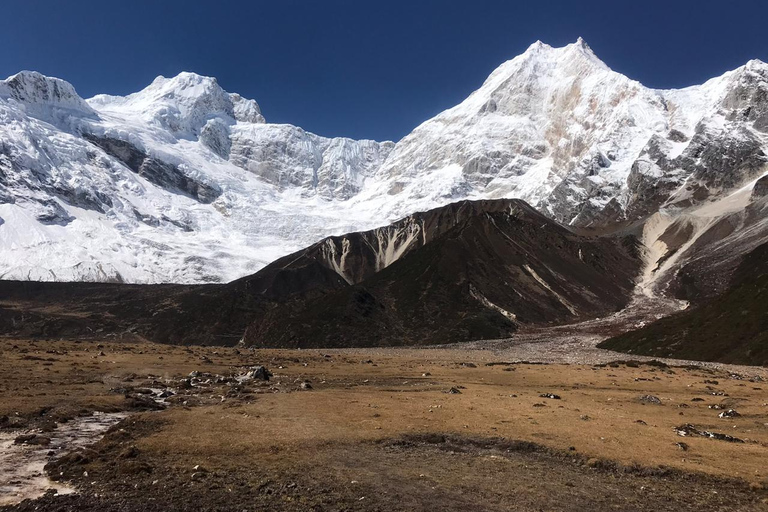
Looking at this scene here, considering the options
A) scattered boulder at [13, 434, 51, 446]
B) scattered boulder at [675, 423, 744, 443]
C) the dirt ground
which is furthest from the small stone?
scattered boulder at [13, 434, 51, 446]

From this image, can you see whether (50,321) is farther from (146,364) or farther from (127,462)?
(127,462)

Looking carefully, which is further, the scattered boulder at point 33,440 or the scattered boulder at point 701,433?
the scattered boulder at point 701,433

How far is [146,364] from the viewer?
5709 centimetres

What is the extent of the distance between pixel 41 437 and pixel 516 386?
39097mm

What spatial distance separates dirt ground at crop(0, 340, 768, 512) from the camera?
18.6 meters

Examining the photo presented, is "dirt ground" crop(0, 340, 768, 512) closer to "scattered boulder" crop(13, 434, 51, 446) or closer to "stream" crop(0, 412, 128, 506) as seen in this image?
"stream" crop(0, 412, 128, 506)

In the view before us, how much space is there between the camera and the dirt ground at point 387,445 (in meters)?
18.6

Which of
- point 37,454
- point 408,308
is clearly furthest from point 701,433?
point 408,308

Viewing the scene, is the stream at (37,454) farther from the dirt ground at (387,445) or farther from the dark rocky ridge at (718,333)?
the dark rocky ridge at (718,333)

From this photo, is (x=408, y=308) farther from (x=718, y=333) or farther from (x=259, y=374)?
(x=259, y=374)

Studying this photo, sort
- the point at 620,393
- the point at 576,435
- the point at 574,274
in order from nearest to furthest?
the point at 576,435 → the point at 620,393 → the point at 574,274

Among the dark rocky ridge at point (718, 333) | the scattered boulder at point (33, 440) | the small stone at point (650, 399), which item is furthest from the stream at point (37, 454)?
the dark rocky ridge at point (718, 333)

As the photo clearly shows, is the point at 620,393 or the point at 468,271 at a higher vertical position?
the point at 468,271

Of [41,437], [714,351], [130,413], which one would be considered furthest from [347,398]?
[714,351]
